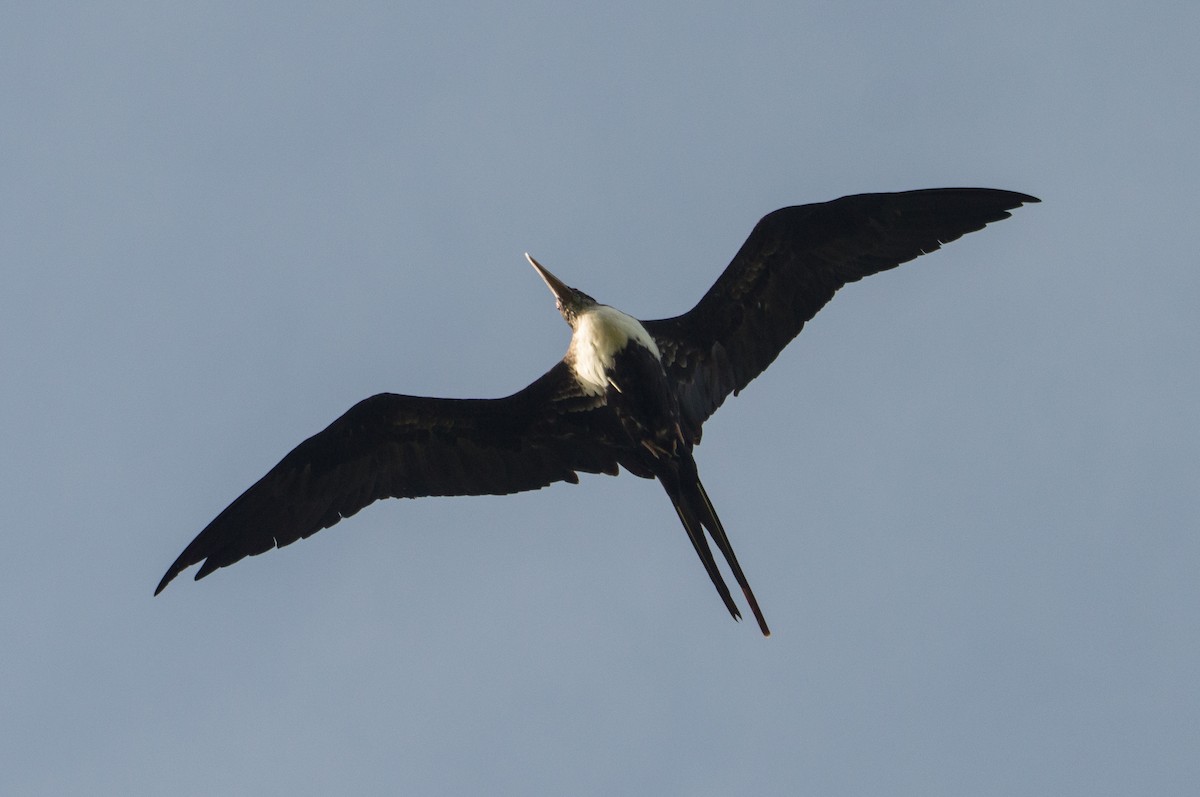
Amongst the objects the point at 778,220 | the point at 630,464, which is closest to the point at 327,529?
the point at 630,464

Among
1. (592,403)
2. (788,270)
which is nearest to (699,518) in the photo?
(592,403)

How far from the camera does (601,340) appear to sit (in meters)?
10.8

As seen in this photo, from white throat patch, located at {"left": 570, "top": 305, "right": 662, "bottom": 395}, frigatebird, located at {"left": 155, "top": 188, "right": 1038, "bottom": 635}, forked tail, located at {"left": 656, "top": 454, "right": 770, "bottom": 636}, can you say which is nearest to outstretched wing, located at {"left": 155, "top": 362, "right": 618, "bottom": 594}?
frigatebird, located at {"left": 155, "top": 188, "right": 1038, "bottom": 635}

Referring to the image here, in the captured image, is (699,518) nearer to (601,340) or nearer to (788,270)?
(601,340)

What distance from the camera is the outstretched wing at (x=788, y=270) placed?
1115cm

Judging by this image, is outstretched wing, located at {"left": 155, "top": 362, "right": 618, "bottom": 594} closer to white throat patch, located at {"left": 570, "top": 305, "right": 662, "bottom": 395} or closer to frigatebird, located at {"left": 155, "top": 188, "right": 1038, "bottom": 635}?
frigatebird, located at {"left": 155, "top": 188, "right": 1038, "bottom": 635}

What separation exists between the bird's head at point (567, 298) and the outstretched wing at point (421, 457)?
44cm

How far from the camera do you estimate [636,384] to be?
10.7m

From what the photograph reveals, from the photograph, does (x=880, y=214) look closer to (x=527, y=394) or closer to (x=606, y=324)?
(x=606, y=324)

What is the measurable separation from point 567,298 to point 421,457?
5.95 ft

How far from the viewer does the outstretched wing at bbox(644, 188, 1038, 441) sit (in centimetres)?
1115

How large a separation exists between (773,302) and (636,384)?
4.86 feet

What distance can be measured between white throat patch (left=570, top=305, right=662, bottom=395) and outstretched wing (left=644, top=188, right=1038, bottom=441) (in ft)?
1.05

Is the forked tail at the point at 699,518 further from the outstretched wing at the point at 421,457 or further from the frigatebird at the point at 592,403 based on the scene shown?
the outstretched wing at the point at 421,457
